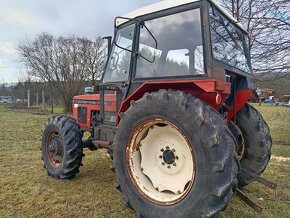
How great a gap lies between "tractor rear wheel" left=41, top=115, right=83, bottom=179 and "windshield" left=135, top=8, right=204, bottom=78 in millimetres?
1586

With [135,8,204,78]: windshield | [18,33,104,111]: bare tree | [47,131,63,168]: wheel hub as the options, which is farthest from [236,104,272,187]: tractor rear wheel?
[18,33,104,111]: bare tree

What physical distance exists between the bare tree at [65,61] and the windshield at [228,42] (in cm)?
1582

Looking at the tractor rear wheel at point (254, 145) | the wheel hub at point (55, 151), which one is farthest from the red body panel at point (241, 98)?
the wheel hub at point (55, 151)

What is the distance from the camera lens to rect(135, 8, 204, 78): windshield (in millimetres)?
2826

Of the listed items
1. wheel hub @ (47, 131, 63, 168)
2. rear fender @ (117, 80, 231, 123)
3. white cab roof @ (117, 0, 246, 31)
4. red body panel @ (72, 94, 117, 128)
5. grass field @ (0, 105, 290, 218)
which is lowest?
grass field @ (0, 105, 290, 218)

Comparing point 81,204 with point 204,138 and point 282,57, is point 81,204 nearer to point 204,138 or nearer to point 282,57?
point 204,138

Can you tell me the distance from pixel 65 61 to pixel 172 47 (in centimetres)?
1781

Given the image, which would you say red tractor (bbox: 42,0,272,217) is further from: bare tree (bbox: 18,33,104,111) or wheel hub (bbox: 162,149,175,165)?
bare tree (bbox: 18,33,104,111)

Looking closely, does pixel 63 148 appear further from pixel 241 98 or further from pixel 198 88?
pixel 241 98

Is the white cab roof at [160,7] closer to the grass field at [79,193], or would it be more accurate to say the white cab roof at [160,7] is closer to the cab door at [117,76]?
the cab door at [117,76]

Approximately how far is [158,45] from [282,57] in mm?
7920

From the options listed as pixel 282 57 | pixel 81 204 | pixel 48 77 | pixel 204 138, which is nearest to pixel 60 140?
pixel 81 204

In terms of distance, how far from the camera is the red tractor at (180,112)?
2.34m

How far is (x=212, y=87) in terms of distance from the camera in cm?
247
